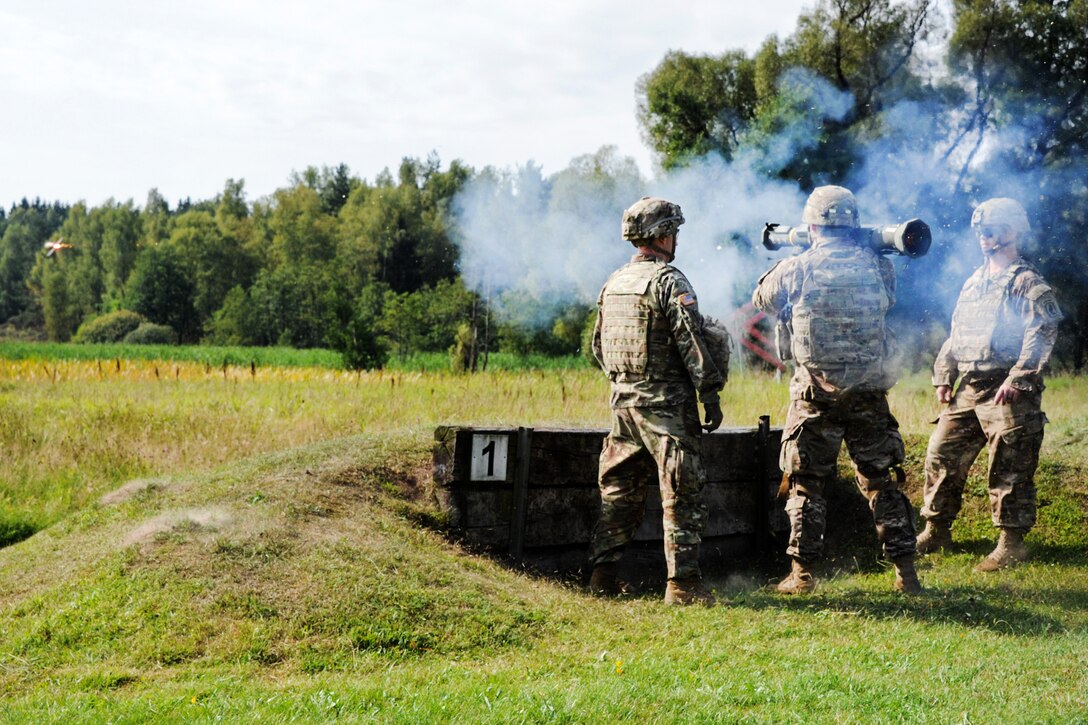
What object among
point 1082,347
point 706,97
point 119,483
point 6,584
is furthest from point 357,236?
point 6,584

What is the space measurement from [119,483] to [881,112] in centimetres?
1565

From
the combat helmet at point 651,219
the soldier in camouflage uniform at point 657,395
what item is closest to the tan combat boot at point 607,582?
the soldier in camouflage uniform at point 657,395

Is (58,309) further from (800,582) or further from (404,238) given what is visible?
(800,582)

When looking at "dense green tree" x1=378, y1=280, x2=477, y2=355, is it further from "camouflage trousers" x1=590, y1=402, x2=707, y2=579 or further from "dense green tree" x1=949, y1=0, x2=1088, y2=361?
"camouflage trousers" x1=590, y1=402, x2=707, y2=579

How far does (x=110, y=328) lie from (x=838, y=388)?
48096 mm

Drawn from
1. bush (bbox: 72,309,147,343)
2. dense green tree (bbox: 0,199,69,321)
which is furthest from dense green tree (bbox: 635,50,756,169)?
dense green tree (bbox: 0,199,69,321)

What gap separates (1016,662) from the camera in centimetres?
470

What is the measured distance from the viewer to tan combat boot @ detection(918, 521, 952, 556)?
7508 mm

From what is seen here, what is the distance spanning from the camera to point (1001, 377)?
7102mm

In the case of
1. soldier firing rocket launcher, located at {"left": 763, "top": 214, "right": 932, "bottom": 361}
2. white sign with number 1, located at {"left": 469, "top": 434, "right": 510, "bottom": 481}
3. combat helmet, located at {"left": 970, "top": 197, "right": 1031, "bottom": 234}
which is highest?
combat helmet, located at {"left": 970, "top": 197, "right": 1031, "bottom": 234}

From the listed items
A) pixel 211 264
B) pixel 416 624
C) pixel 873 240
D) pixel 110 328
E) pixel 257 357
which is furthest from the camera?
pixel 211 264

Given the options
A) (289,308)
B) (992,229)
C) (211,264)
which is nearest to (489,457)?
(992,229)

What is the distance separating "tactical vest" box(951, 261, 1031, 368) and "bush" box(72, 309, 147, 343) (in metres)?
46.8

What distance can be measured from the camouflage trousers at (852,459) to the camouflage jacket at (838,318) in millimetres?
120
